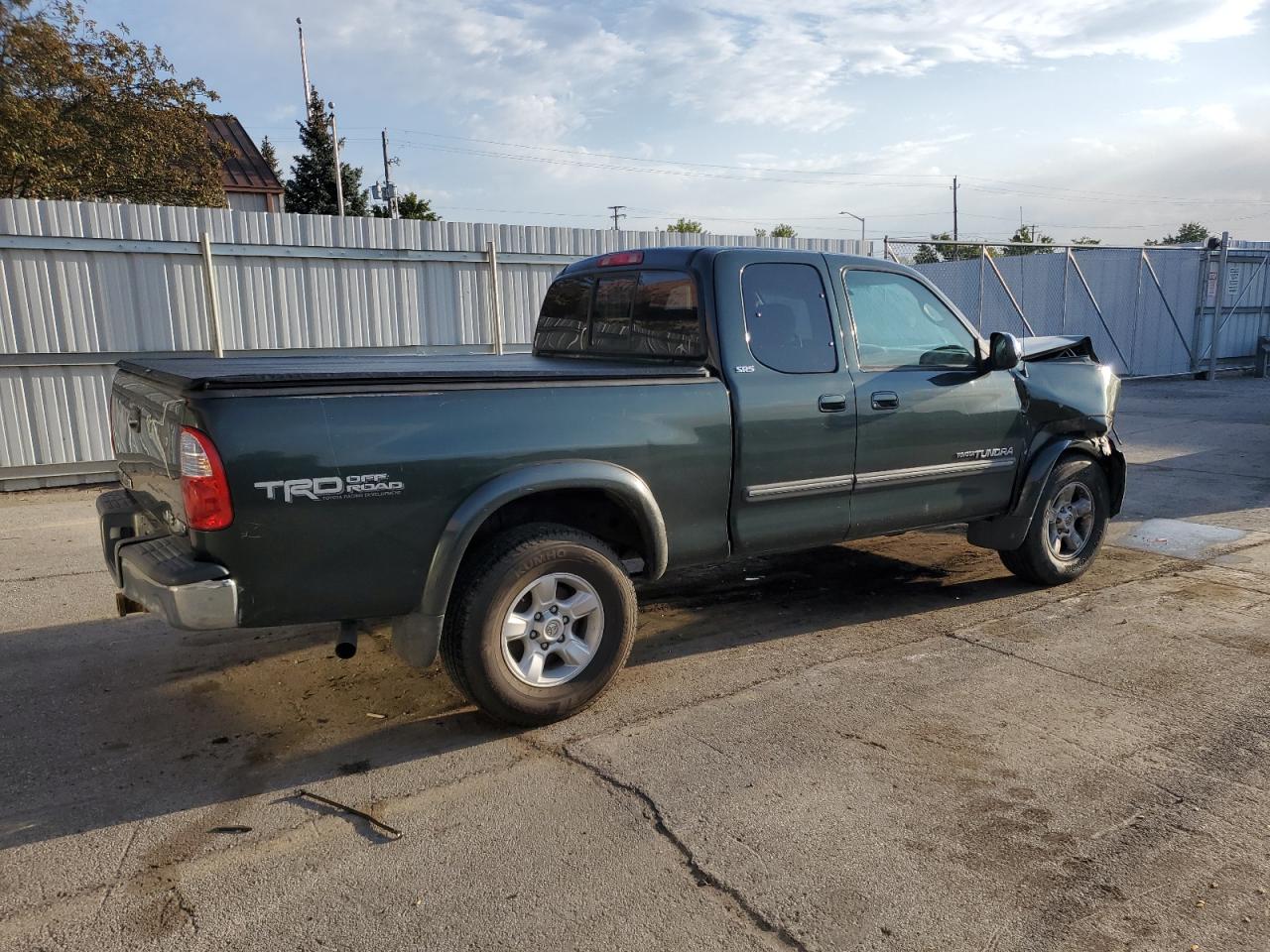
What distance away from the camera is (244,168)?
32562 millimetres

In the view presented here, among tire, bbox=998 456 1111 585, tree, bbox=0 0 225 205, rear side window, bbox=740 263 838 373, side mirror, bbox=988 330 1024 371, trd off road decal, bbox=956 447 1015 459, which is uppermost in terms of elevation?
tree, bbox=0 0 225 205

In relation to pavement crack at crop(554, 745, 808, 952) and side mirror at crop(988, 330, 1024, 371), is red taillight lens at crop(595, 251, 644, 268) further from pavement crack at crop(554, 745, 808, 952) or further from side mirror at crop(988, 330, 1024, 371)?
pavement crack at crop(554, 745, 808, 952)

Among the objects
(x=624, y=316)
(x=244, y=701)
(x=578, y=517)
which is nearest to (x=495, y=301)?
(x=624, y=316)

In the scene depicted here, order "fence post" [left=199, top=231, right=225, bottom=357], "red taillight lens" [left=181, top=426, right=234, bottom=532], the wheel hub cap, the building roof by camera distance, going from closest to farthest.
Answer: "red taillight lens" [left=181, top=426, right=234, bottom=532] → the wheel hub cap → "fence post" [left=199, top=231, right=225, bottom=357] → the building roof

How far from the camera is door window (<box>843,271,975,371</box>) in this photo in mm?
4934

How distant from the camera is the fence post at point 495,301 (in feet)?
36.9

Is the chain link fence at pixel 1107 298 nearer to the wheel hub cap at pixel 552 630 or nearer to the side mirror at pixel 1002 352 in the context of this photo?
the side mirror at pixel 1002 352

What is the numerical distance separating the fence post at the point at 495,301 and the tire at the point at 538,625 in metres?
7.65

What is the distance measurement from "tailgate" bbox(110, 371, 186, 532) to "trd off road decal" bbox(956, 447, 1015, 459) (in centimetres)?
392

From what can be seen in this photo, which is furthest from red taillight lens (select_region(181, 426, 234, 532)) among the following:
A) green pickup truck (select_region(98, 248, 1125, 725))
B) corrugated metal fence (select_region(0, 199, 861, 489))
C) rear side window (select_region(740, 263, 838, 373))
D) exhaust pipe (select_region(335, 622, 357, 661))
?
corrugated metal fence (select_region(0, 199, 861, 489))

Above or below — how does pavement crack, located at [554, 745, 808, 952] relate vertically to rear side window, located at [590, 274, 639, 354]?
below

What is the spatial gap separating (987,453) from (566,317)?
258 cm

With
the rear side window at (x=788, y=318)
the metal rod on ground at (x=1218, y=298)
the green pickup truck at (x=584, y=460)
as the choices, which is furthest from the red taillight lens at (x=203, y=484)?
the metal rod on ground at (x=1218, y=298)

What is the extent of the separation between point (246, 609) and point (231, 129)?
36.2m
